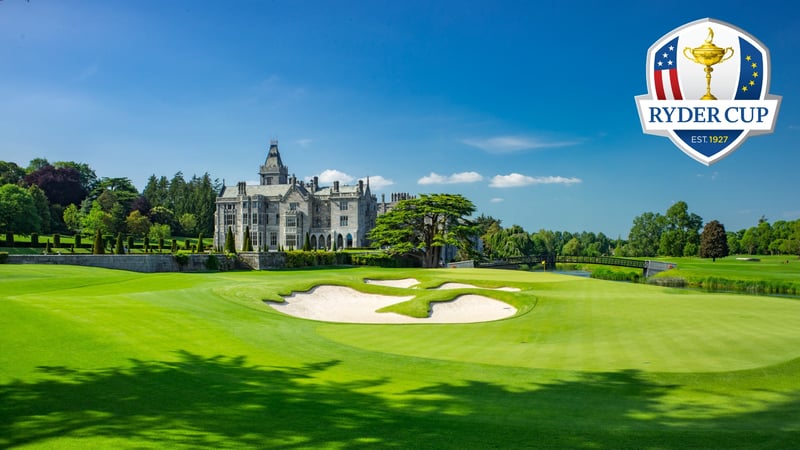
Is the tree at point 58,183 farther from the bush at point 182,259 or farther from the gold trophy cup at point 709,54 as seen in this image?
the gold trophy cup at point 709,54

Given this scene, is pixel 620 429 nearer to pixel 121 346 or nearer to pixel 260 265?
pixel 121 346

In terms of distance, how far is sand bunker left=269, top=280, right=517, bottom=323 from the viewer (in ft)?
75.7

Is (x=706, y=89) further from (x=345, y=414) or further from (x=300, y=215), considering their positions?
(x=300, y=215)

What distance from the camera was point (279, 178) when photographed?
4218 inches

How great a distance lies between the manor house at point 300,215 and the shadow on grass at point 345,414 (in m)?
78.6

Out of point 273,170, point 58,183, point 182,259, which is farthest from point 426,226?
point 58,183

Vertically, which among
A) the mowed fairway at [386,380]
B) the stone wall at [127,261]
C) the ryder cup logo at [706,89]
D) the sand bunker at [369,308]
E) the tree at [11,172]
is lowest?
the sand bunker at [369,308]

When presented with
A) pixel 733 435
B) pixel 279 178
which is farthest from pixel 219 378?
pixel 279 178

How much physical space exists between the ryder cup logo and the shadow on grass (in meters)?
20.8

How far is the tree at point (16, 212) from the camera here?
6525cm

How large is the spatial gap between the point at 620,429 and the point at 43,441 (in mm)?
7931

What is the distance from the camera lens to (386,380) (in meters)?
10.7

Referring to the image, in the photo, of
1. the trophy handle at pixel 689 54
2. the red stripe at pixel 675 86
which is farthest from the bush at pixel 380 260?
the trophy handle at pixel 689 54

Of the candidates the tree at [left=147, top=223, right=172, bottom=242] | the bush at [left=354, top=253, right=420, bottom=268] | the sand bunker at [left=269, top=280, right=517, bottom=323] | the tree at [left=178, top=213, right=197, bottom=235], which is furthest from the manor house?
the sand bunker at [left=269, top=280, right=517, bottom=323]
